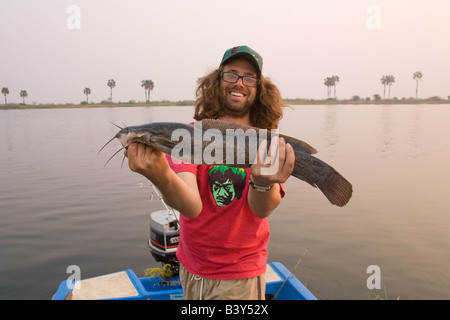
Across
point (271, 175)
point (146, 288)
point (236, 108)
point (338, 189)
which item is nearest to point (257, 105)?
point (236, 108)

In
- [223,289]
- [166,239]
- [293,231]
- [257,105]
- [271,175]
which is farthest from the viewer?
[293,231]

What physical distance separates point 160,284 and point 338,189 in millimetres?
3499

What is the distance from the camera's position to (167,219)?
17.9 ft

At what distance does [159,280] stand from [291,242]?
15.2ft

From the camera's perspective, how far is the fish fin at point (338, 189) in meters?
2.78

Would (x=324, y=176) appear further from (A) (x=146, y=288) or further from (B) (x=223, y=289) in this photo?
(A) (x=146, y=288)

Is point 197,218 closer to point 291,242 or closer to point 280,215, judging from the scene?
point 291,242

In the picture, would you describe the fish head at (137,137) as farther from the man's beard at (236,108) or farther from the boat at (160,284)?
the boat at (160,284)

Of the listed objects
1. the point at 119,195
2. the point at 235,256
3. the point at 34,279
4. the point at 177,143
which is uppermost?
the point at 177,143

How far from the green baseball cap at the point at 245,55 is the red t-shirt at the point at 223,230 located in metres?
1.06

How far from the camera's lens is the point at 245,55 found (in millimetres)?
3402

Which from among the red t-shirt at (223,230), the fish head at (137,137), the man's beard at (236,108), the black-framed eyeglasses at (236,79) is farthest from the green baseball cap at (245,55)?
the fish head at (137,137)

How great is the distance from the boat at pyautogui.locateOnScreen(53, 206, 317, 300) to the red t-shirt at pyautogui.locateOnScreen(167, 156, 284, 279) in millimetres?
1931

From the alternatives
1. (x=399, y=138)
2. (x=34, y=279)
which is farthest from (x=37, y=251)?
(x=399, y=138)
